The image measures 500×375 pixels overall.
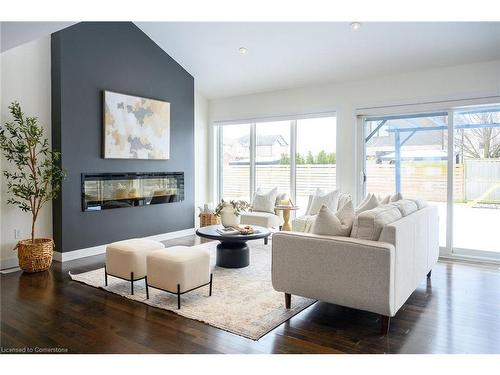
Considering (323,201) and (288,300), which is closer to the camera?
(288,300)

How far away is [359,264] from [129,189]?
13.1ft

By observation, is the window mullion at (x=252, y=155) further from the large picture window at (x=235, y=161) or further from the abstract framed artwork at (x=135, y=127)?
the abstract framed artwork at (x=135, y=127)

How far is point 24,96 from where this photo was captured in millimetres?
4711

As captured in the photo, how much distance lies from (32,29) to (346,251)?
9.33 ft

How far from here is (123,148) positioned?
18.2 feet

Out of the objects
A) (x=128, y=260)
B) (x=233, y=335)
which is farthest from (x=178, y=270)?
(x=233, y=335)

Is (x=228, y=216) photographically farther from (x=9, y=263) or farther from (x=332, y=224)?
(x=9, y=263)

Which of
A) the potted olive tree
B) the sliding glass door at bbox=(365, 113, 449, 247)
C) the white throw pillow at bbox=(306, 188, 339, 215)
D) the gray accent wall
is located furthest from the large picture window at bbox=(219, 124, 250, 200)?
the potted olive tree

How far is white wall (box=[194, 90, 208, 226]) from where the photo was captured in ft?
24.2

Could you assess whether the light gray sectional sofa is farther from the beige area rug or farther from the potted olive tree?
the potted olive tree

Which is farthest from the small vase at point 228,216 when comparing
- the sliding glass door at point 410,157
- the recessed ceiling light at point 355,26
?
the recessed ceiling light at point 355,26

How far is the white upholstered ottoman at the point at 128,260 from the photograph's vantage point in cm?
368

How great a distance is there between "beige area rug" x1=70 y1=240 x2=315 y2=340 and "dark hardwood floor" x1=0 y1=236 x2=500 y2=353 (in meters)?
0.09

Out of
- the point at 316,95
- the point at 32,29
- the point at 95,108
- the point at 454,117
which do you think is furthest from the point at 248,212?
the point at 32,29
